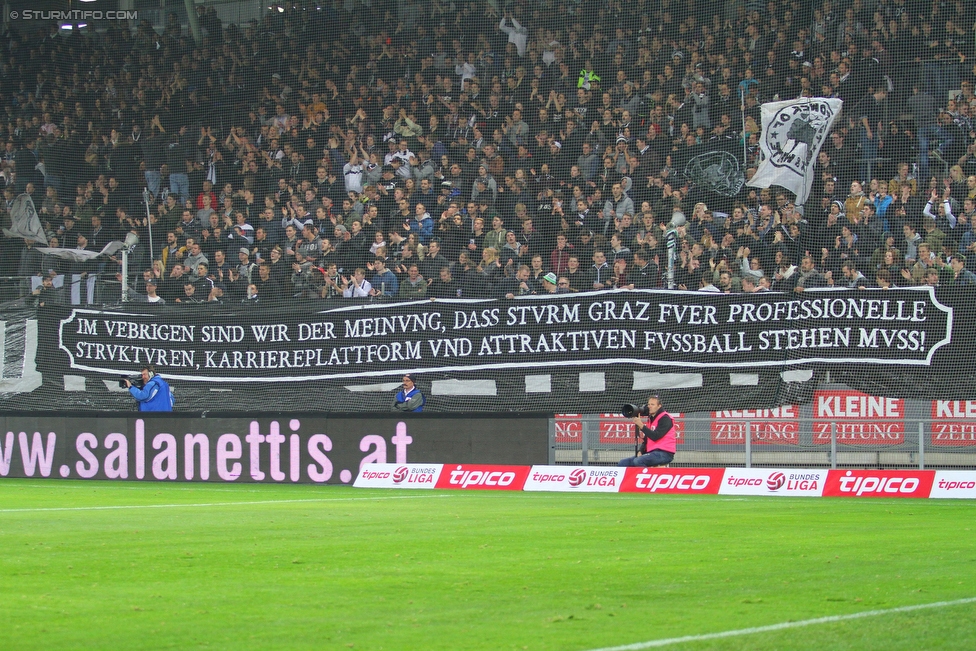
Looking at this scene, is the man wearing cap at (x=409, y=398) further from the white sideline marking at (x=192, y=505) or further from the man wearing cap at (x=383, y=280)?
the white sideline marking at (x=192, y=505)

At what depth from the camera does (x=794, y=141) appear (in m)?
22.5

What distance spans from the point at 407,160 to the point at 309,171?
2.26 meters

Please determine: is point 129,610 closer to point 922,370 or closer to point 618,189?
point 922,370

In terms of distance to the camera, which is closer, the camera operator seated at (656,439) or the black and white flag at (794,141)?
the camera operator seated at (656,439)

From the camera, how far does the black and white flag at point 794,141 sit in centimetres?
2230

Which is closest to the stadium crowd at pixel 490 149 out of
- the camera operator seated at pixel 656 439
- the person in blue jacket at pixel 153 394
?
the person in blue jacket at pixel 153 394

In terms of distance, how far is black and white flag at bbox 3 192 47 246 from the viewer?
91.9 ft

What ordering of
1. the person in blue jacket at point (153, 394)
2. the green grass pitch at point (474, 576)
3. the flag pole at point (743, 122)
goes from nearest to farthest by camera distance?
the green grass pitch at point (474, 576)
the person in blue jacket at point (153, 394)
the flag pole at point (743, 122)

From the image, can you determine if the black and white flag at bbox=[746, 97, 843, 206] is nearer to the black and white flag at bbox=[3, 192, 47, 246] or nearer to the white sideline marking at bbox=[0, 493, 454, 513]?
the white sideline marking at bbox=[0, 493, 454, 513]

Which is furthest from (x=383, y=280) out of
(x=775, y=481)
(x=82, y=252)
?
(x=775, y=481)

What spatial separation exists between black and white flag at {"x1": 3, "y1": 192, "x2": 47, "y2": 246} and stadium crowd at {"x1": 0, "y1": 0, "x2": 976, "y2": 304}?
269 millimetres

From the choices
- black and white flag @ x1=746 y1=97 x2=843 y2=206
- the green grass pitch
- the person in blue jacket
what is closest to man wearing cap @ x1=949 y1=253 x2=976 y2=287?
black and white flag @ x1=746 y1=97 x2=843 y2=206

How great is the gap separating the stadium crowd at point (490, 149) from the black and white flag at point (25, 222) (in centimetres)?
27

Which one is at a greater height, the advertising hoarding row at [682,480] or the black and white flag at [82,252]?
the black and white flag at [82,252]
